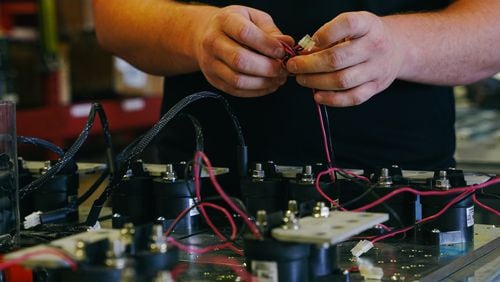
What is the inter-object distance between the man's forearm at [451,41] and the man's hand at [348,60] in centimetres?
9

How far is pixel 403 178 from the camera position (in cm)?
131

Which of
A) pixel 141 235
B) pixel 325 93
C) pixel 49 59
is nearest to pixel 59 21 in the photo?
pixel 49 59

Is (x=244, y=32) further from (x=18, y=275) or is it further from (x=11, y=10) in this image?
(x=11, y=10)

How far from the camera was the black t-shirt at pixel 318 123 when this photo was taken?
5.37 feet

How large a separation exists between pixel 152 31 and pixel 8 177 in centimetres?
50

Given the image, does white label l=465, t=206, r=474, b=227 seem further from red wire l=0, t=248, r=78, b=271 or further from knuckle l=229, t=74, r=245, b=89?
red wire l=0, t=248, r=78, b=271

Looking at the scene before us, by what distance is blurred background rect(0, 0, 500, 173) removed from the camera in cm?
456

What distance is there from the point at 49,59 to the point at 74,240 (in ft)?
Result: 12.7

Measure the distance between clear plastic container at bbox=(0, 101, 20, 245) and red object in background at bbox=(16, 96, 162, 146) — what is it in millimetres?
2850

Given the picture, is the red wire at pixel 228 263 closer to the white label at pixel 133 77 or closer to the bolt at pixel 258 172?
the bolt at pixel 258 172

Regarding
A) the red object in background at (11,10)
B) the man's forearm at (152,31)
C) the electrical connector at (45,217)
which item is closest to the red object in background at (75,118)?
the red object in background at (11,10)

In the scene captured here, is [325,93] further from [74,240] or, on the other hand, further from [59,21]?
[59,21]

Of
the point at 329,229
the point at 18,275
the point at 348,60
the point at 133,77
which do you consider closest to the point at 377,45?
the point at 348,60

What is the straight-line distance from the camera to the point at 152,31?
167 centimetres
